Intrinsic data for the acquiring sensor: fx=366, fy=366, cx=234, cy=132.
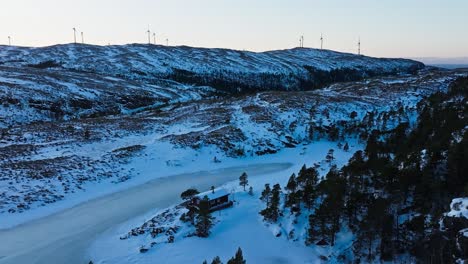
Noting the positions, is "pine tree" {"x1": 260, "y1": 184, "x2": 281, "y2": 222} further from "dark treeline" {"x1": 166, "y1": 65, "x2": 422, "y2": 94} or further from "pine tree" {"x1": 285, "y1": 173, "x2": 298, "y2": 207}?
"dark treeline" {"x1": 166, "y1": 65, "x2": 422, "y2": 94}

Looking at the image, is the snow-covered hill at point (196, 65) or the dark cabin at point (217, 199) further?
the snow-covered hill at point (196, 65)

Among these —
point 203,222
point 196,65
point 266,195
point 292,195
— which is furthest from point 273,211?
point 196,65

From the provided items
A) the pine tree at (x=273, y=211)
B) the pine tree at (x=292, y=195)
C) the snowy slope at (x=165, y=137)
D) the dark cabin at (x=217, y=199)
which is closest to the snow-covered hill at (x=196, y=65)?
the snowy slope at (x=165, y=137)

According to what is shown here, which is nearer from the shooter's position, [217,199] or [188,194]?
[217,199]

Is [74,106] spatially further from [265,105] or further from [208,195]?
[208,195]

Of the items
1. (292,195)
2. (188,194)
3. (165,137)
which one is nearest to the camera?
(292,195)

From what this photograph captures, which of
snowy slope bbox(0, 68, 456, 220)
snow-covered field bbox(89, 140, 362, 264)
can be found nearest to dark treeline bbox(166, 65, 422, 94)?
snowy slope bbox(0, 68, 456, 220)

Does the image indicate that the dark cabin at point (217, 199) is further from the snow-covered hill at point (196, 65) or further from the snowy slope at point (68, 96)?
the snow-covered hill at point (196, 65)

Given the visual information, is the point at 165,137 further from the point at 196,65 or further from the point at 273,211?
the point at 196,65
